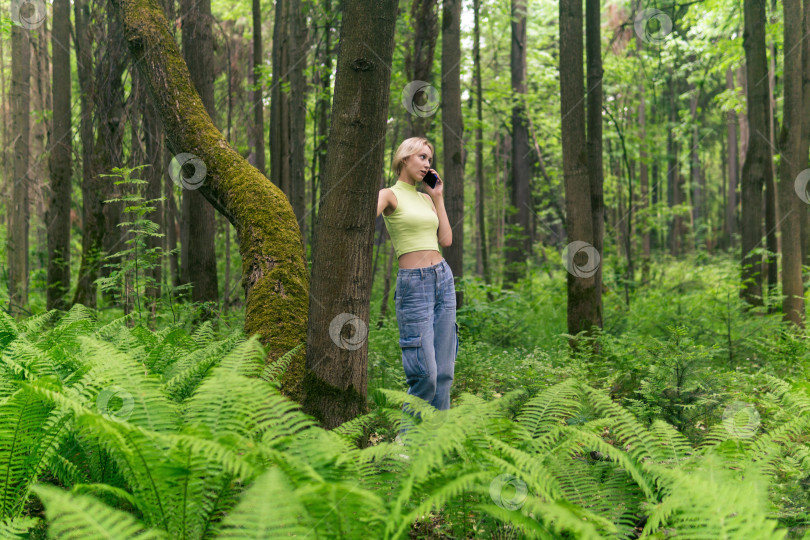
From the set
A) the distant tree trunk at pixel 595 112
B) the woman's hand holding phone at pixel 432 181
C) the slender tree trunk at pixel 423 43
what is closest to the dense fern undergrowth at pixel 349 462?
the woman's hand holding phone at pixel 432 181

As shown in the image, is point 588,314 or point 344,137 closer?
point 344,137

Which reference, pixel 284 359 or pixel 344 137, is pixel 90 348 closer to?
pixel 284 359

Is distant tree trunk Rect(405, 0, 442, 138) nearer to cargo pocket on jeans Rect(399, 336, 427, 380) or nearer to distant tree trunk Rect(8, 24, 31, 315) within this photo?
cargo pocket on jeans Rect(399, 336, 427, 380)

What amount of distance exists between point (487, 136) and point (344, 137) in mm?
25603

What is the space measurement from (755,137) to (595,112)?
2769 millimetres

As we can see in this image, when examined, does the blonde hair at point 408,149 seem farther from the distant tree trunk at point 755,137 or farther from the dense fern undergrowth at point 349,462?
the distant tree trunk at point 755,137

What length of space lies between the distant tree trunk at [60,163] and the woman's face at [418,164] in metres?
7.84

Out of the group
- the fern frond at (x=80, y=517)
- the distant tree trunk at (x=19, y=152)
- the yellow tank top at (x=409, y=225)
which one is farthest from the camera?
the distant tree trunk at (x=19, y=152)

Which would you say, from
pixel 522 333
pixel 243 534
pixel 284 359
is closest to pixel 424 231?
pixel 284 359

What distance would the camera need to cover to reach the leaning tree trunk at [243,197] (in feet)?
13.6

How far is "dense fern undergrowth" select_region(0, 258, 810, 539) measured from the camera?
187 centimetres

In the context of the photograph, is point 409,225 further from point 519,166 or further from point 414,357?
point 519,166

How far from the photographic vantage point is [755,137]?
855cm

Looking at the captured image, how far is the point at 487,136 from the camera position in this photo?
27859 mm
